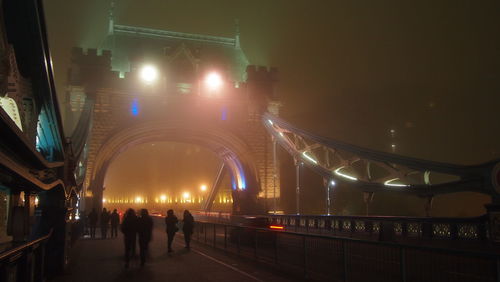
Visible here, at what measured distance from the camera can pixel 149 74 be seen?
127 ft

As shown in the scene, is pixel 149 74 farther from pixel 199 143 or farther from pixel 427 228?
pixel 427 228

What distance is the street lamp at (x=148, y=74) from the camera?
126 feet

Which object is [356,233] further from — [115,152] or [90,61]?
[90,61]

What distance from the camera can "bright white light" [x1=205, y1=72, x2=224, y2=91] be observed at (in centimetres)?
3969

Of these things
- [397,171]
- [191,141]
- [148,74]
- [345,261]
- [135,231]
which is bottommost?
[345,261]

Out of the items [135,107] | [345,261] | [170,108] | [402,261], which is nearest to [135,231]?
[345,261]

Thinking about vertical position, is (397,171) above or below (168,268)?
above

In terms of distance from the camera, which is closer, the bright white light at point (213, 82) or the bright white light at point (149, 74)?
the bright white light at point (149, 74)

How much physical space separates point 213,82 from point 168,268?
2846 cm

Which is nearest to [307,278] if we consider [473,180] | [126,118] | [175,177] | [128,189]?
[473,180]

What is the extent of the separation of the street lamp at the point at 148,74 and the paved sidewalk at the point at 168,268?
923 inches

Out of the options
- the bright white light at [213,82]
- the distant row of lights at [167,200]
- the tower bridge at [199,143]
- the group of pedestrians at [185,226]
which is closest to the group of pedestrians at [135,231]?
the tower bridge at [199,143]

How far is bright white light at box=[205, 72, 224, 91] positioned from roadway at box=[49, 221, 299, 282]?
23963 millimetres

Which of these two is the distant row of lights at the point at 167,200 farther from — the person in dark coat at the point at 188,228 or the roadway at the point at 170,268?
the roadway at the point at 170,268
